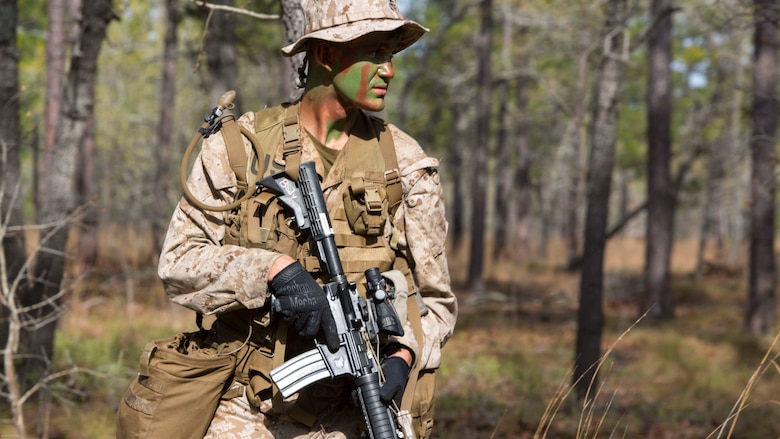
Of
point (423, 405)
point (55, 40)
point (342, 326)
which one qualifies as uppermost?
point (55, 40)

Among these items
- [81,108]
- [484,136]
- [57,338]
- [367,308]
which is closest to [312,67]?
[367,308]

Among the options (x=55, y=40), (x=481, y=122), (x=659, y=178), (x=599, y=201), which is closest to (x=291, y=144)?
(x=599, y=201)

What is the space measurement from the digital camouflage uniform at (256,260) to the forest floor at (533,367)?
2.66 feet

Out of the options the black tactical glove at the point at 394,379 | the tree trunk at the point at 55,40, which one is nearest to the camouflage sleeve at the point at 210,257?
the black tactical glove at the point at 394,379

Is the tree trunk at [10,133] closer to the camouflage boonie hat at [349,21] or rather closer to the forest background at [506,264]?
the forest background at [506,264]

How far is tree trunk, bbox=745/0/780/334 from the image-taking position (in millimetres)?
9133

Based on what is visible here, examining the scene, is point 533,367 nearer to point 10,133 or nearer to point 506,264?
point 10,133

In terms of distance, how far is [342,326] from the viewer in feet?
7.06

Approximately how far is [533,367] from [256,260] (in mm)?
6384

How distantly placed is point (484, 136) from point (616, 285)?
14.7 feet

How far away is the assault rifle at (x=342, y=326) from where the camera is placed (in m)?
2.09

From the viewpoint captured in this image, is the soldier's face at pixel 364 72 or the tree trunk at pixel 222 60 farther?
the tree trunk at pixel 222 60

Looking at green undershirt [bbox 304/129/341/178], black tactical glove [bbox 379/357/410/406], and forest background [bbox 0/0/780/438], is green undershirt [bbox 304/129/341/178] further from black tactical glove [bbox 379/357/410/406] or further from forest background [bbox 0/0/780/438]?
forest background [bbox 0/0/780/438]

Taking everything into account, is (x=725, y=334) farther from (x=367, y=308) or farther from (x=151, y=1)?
(x=151, y=1)
